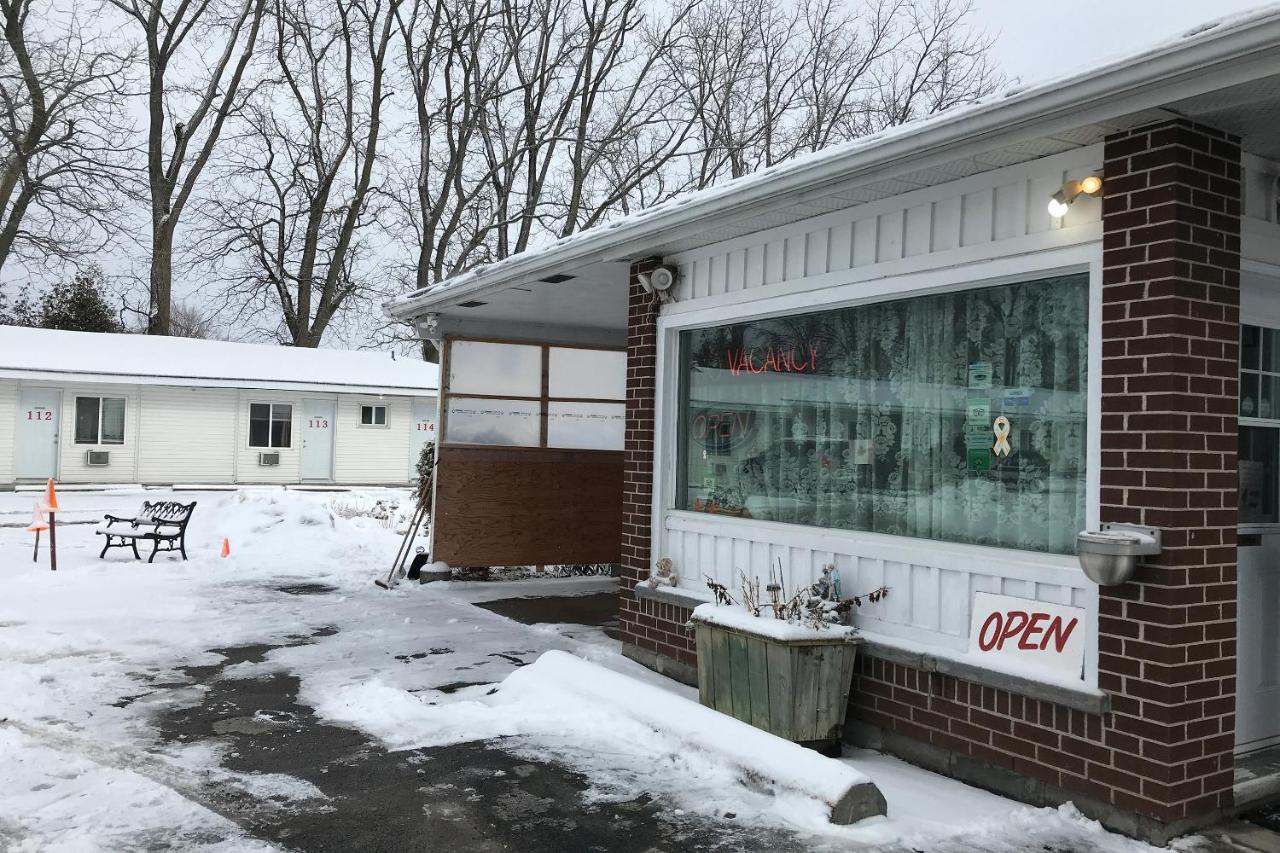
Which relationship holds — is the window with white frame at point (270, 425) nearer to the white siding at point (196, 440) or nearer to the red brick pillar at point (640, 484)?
the white siding at point (196, 440)

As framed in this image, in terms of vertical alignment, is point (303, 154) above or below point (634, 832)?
above

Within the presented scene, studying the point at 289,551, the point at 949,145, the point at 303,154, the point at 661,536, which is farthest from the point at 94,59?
the point at 949,145

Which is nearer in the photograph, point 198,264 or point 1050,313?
point 1050,313

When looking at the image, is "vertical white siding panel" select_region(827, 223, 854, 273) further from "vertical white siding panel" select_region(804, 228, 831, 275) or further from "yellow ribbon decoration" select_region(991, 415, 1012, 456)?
"yellow ribbon decoration" select_region(991, 415, 1012, 456)

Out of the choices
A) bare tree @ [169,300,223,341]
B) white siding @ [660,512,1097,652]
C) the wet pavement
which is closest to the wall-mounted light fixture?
white siding @ [660,512,1097,652]

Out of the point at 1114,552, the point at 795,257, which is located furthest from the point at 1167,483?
the point at 795,257

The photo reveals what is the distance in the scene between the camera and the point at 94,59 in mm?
26734

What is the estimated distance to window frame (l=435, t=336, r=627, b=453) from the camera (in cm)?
1066

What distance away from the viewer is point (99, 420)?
70.8 ft

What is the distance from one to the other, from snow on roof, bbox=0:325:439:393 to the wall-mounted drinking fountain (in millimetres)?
20605

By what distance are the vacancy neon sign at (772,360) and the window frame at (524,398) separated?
433cm

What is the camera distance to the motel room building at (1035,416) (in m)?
4.07

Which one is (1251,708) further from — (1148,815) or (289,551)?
(289,551)

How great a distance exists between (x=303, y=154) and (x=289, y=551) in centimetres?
2120
